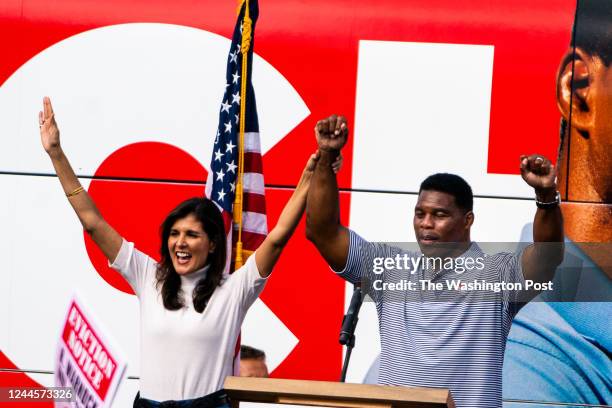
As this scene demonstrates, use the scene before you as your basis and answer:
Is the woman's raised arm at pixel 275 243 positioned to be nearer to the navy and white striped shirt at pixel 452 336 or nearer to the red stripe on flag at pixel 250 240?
the navy and white striped shirt at pixel 452 336

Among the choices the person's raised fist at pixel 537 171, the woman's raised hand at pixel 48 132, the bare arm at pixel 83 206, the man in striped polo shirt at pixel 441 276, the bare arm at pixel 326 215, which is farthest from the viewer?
the woman's raised hand at pixel 48 132

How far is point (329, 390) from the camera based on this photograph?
2.94m

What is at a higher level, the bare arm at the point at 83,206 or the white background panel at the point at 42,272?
the bare arm at the point at 83,206

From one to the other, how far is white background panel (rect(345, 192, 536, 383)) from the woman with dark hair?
2.58 ft

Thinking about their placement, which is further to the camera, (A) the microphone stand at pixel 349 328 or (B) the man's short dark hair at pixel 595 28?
(B) the man's short dark hair at pixel 595 28

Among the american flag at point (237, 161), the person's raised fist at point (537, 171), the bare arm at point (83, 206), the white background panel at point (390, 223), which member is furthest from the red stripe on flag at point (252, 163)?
the person's raised fist at point (537, 171)

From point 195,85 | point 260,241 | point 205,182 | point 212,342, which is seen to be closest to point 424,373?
point 212,342

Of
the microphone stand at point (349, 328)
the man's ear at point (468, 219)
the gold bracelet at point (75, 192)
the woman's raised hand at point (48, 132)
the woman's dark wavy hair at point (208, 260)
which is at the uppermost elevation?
the woman's raised hand at point (48, 132)

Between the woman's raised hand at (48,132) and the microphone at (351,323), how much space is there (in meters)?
1.20

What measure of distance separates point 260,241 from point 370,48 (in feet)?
3.36

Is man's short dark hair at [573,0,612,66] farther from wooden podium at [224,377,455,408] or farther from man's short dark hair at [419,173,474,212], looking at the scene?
wooden podium at [224,377,455,408]

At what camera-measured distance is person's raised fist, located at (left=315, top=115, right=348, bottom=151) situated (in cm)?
358

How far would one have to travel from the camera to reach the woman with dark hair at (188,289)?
11.8 feet

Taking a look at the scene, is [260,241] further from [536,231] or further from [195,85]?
[536,231]
